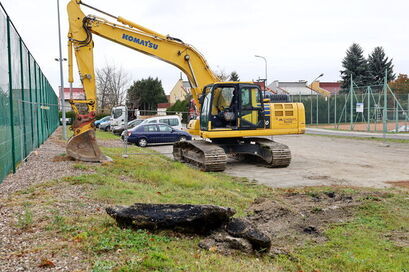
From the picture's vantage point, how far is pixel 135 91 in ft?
226

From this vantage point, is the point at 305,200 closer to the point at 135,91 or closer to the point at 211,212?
the point at 211,212

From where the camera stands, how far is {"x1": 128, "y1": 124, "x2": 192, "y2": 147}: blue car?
74.6 ft

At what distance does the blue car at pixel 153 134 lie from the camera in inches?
895

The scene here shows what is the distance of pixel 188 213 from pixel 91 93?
8.22 m

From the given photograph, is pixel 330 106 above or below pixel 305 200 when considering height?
above

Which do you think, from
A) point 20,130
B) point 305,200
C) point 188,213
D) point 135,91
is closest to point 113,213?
point 188,213

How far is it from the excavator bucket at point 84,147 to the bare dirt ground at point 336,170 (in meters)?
4.22

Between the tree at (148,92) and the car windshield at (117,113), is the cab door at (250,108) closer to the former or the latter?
the car windshield at (117,113)

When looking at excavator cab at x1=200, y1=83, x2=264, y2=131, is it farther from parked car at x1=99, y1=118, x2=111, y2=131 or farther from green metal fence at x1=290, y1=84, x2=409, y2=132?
parked car at x1=99, y1=118, x2=111, y2=131

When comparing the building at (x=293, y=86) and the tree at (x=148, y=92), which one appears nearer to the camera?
the tree at (x=148, y=92)

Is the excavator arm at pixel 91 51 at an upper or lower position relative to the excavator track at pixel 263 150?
upper

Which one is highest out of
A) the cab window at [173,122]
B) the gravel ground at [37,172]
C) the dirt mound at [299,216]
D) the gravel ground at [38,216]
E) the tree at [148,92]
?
the tree at [148,92]

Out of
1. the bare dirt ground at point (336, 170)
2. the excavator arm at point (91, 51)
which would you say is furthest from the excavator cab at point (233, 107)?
the bare dirt ground at point (336, 170)

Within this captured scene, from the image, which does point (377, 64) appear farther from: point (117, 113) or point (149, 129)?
point (149, 129)
